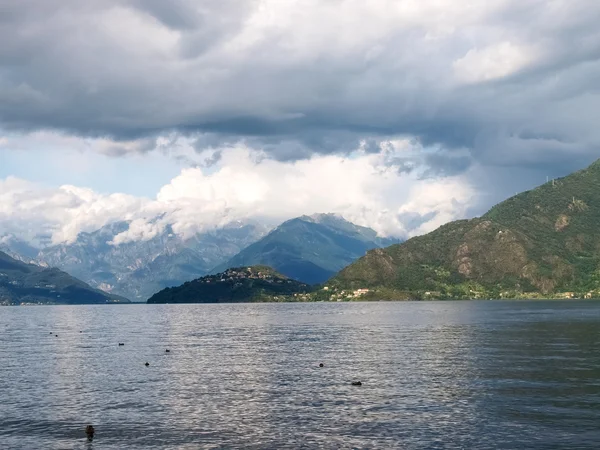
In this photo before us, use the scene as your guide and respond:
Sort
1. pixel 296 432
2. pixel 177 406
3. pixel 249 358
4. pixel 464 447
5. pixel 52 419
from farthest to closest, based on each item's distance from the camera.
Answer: pixel 249 358 → pixel 177 406 → pixel 52 419 → pixel 296 432 → pixel 464 447

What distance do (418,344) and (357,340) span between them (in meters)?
24.0

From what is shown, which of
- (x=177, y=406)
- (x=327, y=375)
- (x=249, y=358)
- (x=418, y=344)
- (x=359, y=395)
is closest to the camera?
(x=177, y=406)

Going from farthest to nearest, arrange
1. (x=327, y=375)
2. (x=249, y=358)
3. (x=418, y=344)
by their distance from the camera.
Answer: (x=418, y=344) < (x=249, y=358) < (x=327, y=375)

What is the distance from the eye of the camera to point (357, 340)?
188125 millimetres

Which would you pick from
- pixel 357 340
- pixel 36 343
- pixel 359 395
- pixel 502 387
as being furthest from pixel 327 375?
pixel 36 343

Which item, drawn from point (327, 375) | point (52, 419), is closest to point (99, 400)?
point (52, 419)

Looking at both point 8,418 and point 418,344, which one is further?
point 418,344

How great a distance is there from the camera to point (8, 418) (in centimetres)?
8081

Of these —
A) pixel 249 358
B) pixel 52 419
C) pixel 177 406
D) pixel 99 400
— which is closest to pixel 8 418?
pixel 52 419

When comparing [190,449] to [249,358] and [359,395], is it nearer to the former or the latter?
[359,395]

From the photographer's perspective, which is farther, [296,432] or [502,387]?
[502,387]

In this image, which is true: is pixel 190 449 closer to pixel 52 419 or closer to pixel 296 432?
pixel 296 432

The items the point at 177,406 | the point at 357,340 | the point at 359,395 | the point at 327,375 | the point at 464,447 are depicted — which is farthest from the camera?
the point at 357,340

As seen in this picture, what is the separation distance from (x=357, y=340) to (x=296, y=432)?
389 feet
